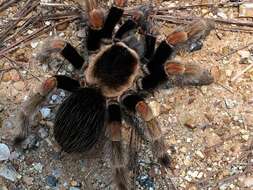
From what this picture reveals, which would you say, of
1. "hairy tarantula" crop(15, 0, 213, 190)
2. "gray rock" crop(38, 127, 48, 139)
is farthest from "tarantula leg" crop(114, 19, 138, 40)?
"gray rock" crop(38, 127, 48, 139)

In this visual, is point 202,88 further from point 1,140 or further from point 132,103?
point 1,140

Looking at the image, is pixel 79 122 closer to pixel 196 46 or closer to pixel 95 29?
pixel 95 29

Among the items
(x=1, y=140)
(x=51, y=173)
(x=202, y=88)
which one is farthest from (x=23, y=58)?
(x=202, y=88)

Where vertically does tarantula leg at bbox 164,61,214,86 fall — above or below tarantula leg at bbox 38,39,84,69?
below

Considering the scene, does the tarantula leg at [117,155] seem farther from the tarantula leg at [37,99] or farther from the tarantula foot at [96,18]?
the tarantula foot at [96,18]

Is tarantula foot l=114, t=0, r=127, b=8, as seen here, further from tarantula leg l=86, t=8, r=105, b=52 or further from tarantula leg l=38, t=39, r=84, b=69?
tarantula leg l=38, t=39, r=84, b=69

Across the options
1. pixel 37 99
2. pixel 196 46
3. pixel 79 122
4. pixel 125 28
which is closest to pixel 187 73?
pixel 196 46
